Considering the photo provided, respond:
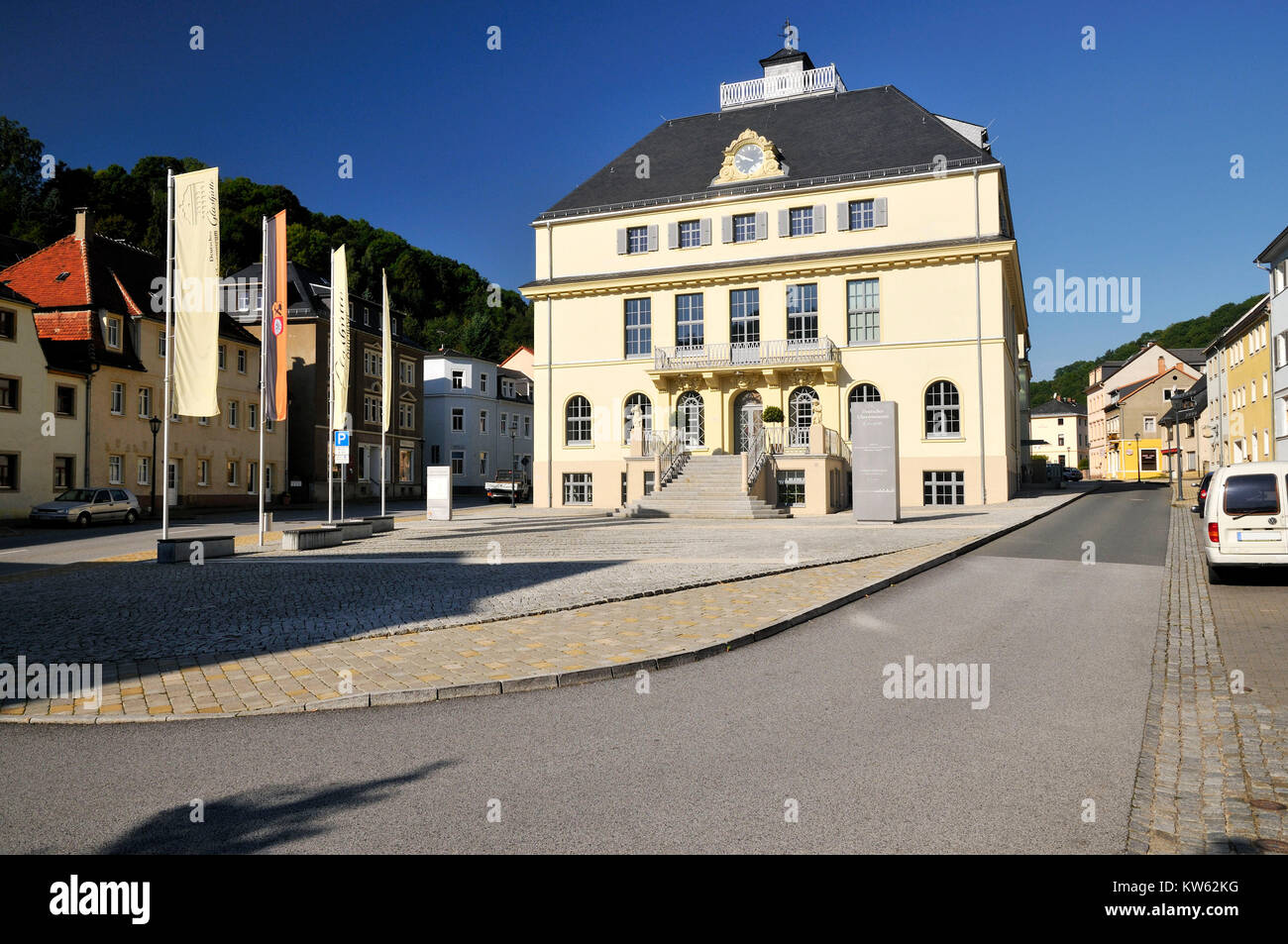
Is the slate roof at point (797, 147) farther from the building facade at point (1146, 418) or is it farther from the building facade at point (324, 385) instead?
the building facade at point (1146, 418)

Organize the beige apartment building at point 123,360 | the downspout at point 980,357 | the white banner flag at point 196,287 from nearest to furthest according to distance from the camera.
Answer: the white banner flag at point 196,287
the downspout at point 980,357
the beige apartment building at point 123,360

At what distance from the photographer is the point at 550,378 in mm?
41906

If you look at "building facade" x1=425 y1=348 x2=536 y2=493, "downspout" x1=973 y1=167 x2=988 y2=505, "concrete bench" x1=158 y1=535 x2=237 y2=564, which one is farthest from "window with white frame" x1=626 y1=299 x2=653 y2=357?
"building facade" x1=425 y1=348 x2=536 y2=493

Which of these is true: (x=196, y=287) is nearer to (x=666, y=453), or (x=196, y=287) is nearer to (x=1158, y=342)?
(x=666, y=453)

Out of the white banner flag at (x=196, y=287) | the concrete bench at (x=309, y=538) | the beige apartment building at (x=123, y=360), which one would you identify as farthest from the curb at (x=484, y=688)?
the beige apartment building at (x=123, y=360)

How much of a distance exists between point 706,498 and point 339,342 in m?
13.8

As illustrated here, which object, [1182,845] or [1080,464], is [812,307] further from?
[1080,464]

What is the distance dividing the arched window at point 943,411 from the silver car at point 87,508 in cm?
3236

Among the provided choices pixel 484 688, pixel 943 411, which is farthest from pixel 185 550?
pixel 943 411

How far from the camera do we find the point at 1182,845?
12.1 ft

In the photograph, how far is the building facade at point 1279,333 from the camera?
42.7 m

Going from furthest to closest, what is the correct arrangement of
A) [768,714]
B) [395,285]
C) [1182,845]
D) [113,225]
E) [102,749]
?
[395,285] → [113,225] → [768,714] → [102,749] → [1182,845]
